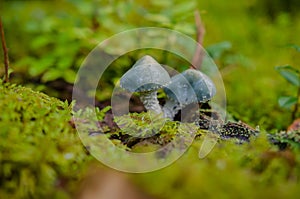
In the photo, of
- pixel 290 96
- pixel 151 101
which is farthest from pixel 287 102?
pixel 151 101

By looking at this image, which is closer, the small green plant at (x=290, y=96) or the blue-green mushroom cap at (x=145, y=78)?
the blue-green mushroom cap at (x=145, y=78)

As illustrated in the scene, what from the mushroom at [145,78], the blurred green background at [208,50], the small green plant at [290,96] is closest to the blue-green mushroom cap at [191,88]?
the mushroom at [145,78]

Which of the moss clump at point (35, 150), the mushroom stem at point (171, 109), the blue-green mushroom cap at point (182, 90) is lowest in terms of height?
the moss clump at point (35, 150)

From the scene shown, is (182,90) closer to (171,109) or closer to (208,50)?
(171,109)

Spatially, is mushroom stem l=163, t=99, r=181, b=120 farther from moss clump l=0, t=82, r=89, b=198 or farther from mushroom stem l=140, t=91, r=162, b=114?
moss clump l=0, t=82, r=89, b=198

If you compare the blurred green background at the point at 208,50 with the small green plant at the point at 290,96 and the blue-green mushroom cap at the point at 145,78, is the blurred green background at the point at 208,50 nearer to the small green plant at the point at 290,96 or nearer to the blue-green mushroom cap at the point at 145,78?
the small green plant at the point at 290,96

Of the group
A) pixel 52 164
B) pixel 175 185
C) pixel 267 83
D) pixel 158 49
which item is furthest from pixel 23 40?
pixel 175 185

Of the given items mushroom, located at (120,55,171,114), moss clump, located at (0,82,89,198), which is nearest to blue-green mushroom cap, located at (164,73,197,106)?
mushroom, located at (120,55,171,114)

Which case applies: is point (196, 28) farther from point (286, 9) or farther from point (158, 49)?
point (286, 9)
